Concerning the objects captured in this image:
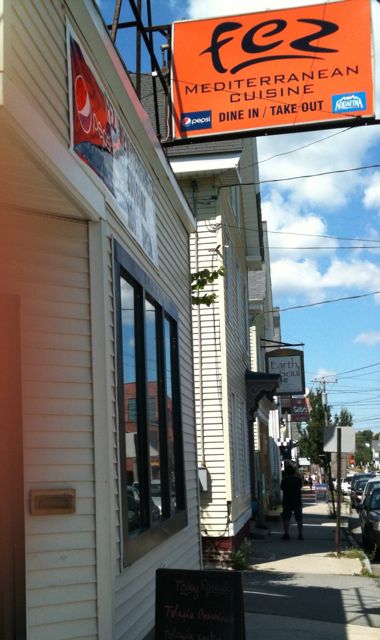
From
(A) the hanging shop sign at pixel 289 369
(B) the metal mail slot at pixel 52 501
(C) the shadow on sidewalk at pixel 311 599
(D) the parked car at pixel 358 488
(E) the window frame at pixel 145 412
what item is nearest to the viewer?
(B) the metal mail slot at pixel 52 501

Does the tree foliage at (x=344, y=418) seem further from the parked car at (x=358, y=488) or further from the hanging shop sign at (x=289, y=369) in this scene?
the hanging shop sign at (x=289, y=369)

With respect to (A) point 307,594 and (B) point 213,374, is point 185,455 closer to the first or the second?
(A) point 307,594

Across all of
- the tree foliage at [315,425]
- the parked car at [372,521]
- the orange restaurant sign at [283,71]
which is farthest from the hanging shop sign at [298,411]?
the orange restaurant sign at [283,71]

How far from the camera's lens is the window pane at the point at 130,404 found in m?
5.97

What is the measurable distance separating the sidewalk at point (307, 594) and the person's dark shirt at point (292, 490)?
0.88 meters

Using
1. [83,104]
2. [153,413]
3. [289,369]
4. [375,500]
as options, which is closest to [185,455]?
[153,413]

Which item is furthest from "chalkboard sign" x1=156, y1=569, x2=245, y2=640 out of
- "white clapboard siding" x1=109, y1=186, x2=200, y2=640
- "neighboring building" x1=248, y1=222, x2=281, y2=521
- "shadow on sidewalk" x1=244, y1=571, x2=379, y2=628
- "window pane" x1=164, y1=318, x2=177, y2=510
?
"neighboring building" x1=248, y1=222, x2=281, y2=521

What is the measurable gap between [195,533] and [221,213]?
6442 millimetres

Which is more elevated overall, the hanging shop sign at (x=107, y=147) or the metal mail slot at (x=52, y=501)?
the hanging shop sign at (x=107, y=147)

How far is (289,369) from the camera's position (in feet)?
85.9

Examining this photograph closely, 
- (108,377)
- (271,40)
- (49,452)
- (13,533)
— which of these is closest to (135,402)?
(108,377)

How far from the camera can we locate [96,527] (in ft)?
16.1

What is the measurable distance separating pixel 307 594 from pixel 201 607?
19.4 feet

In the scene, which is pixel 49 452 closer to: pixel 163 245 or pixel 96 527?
pixel 96 527
